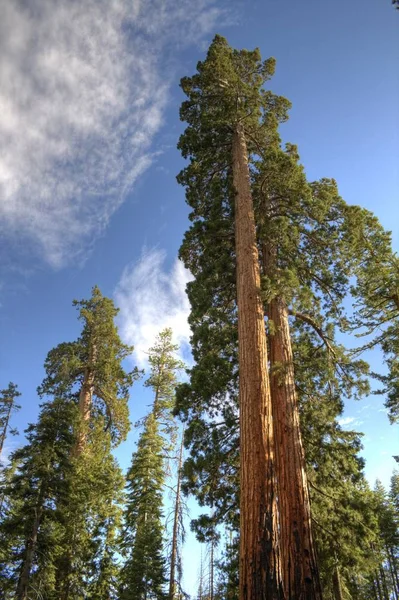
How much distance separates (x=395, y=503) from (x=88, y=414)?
29.0 m

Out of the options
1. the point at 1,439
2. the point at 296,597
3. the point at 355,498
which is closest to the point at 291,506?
the point at 296,597

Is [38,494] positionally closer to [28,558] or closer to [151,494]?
[28,558]

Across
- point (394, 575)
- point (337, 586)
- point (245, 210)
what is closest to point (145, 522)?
point (337, 586)

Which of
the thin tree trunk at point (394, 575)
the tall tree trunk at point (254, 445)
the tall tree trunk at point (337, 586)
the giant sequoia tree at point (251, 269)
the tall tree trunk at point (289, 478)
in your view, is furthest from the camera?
the thin tree trunk at point (394, 575)

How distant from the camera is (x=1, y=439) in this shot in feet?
66.7

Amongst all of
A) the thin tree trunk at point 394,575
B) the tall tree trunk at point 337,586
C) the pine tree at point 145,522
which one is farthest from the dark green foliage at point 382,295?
the thin tree trunk at point 394,575

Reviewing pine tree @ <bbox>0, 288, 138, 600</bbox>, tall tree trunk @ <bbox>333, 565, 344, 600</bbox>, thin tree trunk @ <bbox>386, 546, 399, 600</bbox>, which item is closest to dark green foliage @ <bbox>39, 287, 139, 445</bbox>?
pine tree @ <bbox>0, 288, 138, 600</bbox>

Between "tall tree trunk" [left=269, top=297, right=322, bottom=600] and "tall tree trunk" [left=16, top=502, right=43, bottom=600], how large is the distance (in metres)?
7.36

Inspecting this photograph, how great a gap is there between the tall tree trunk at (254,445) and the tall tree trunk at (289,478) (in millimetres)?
1082

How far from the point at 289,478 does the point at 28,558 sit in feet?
25.4

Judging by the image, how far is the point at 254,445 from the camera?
537 cm

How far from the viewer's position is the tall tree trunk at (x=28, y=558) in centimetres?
888

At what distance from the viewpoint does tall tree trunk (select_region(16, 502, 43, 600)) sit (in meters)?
8.88

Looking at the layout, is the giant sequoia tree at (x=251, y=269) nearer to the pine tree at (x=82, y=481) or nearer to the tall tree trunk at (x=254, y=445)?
the tall tree trunk at (x=254, y=445)
